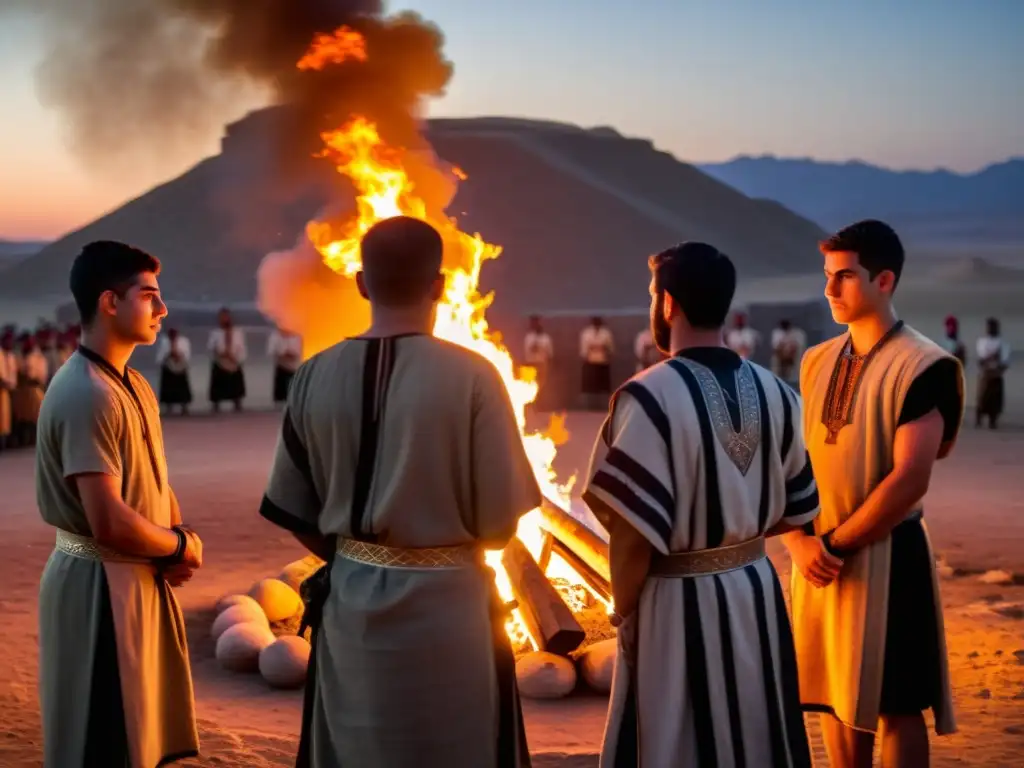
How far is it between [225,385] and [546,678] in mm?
15532

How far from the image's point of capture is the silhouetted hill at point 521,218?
1900 inches

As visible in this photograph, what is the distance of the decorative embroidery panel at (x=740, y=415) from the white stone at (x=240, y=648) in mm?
4006

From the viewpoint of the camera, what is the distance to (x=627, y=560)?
10.7ft

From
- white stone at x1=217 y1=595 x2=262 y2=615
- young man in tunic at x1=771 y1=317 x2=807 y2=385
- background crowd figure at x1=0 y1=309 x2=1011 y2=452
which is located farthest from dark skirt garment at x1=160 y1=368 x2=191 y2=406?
white stone at x1=217 y1=595 x2=262 y2=615

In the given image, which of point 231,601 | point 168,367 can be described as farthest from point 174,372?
point 231,601

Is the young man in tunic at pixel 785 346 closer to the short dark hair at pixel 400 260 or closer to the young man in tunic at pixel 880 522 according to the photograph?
the young man in tunic at pixel 880 522

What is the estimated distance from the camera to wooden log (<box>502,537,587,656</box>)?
6.16 meters

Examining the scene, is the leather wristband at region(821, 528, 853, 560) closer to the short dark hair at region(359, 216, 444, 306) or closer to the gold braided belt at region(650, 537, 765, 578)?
the gold braided belt at region(650, 537, 765, 578)

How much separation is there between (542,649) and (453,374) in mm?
3523

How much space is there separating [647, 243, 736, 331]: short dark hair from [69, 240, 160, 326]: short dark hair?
1593mm

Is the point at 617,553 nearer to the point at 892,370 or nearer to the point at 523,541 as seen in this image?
the point at 892,370

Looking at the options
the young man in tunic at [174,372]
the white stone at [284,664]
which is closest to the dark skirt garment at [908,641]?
the white stone at [284,664]

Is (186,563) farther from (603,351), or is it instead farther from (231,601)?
(603,351)

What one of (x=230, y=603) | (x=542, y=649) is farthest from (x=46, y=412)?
(x=230, y=603)
